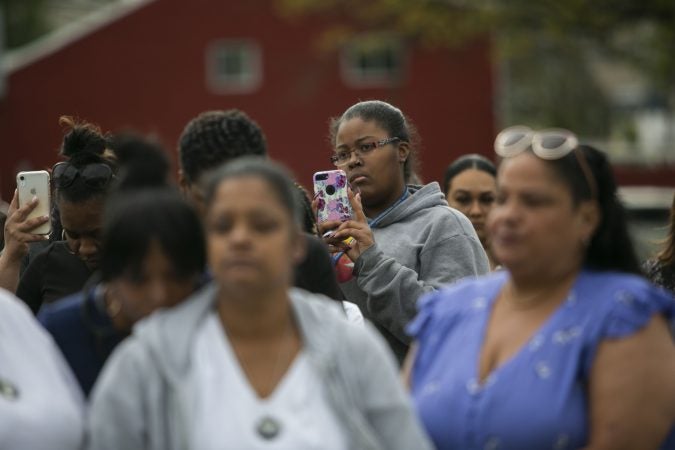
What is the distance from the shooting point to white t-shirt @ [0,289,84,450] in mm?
3986

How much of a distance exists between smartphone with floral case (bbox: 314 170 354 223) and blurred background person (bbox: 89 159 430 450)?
2.17m

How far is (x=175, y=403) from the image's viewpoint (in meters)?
3.79

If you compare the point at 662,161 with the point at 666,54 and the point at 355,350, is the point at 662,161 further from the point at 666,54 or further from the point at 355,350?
the point at 355,350

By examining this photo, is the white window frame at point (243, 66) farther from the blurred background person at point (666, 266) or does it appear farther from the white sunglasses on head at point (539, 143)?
the white sunglasses on head at point (539, 143)

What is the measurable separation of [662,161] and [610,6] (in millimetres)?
8765

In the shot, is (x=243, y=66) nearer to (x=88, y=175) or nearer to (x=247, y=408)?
(x=88, y=175)

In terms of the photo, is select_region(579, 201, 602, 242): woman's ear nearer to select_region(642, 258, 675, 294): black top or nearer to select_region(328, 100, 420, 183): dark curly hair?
select_region(642, 258, 675, 294): black top

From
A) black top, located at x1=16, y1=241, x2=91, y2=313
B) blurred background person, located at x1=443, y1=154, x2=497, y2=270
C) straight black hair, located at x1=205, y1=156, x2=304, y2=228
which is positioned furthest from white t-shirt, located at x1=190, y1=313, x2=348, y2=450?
blurred background person, located at x1=443, y1=154, x2=497, y2=270

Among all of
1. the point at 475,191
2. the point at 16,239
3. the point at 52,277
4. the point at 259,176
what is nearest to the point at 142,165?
the point at 259,176

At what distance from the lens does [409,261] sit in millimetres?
6383

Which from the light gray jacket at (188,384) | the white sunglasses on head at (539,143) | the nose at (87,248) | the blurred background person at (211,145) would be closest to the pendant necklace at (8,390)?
the light gray jacket at (188,384)

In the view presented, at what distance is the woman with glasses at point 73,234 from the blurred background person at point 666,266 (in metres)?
2.45

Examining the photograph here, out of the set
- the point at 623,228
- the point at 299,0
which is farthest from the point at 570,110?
the point at 623,228

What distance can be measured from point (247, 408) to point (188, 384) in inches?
6.4
